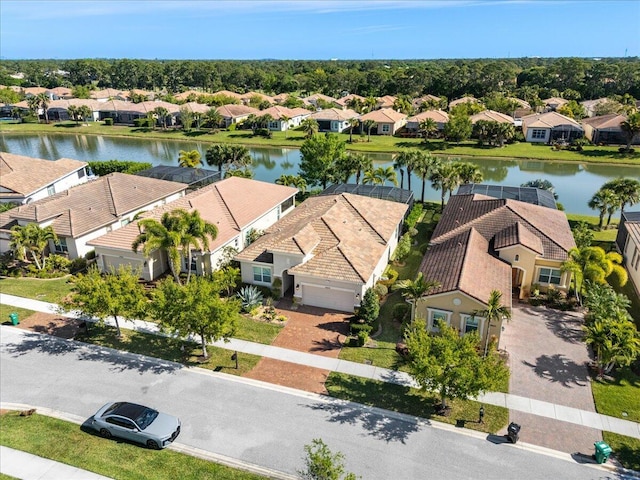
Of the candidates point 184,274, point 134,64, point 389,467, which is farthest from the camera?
point 134,64

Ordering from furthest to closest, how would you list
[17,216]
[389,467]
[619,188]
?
[619,188] < [17,216] < [389,467]

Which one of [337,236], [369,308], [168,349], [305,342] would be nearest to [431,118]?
[337,236]

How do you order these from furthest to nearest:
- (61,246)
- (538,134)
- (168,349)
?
(538,134)
(61,246)
(168,349)

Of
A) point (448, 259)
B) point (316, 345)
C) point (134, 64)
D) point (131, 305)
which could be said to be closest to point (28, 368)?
point (131, 305)

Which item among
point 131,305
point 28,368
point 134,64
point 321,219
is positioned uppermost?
point 134,64

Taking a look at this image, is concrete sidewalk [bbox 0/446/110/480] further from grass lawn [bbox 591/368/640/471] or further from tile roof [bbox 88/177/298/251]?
grass lawn [bbox 591/368/640/471]

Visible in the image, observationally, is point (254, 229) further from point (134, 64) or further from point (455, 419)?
point (134, 64)

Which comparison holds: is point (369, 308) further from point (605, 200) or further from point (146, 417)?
point (605, 200)
